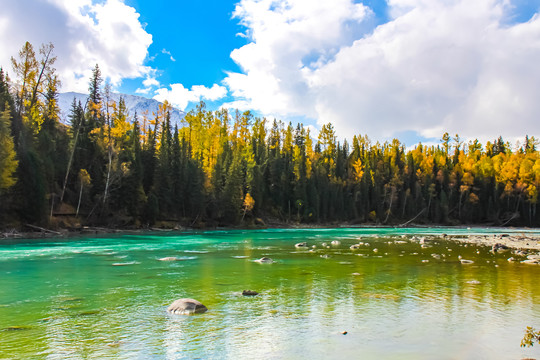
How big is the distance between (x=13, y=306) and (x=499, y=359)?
12242 mm

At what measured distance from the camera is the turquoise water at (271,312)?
7.47m

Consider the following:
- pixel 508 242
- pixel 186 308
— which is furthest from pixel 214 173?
pixel 186 308

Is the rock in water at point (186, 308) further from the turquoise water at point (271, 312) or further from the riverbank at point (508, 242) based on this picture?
the riverbank at point (508, 242)

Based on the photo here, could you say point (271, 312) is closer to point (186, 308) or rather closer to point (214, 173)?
point (186, 308)

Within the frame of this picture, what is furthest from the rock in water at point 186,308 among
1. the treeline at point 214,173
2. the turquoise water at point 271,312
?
the treeline at point 214,173

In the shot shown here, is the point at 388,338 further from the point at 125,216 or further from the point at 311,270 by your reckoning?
the point at 125,216

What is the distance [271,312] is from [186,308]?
90.7 inches

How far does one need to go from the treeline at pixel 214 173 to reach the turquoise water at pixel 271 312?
30251 mm

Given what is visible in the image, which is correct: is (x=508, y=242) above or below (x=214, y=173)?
below

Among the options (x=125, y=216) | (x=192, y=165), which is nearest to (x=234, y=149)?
(x=192, y=165)

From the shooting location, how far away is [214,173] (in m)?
67.2

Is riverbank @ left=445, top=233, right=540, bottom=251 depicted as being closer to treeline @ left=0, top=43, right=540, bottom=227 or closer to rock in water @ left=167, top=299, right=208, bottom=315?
rock in water @ left=167, top=299, right=208, bottom=315

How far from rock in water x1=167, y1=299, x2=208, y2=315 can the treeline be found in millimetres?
34703

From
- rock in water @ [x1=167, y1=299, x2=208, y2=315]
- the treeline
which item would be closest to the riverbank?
rock in water @ [x1=167, y1=299, x2=208, y2=315]
